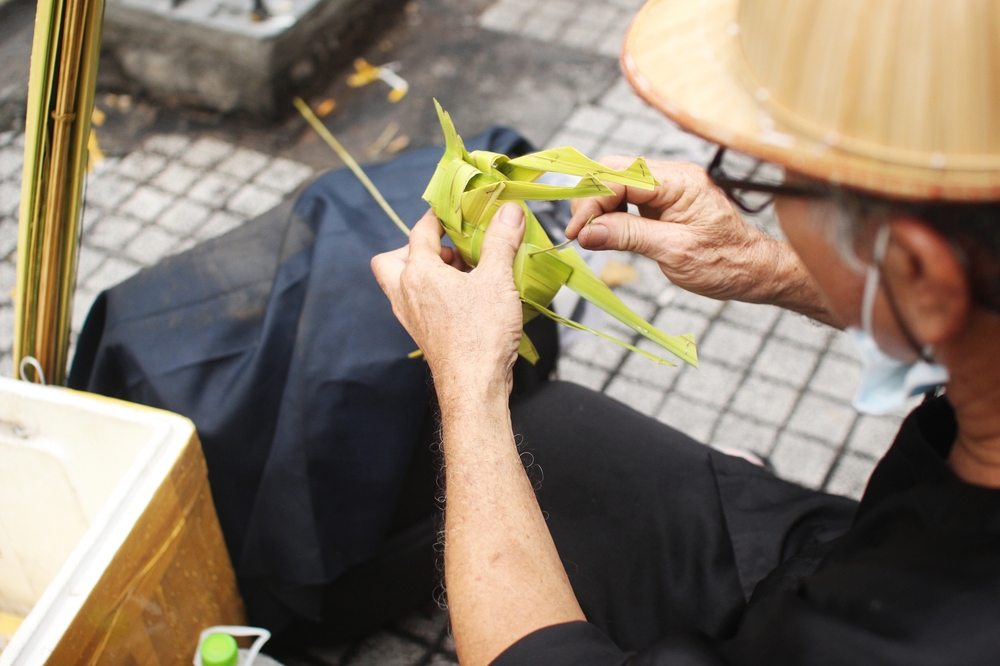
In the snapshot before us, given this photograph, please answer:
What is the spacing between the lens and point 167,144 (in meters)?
4.06

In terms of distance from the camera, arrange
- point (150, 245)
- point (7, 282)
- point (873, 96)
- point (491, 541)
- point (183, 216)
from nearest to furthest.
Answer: point (873, 96)
point (491, 541)
point (7, 282)
point (150, 245)
point (183, 216)

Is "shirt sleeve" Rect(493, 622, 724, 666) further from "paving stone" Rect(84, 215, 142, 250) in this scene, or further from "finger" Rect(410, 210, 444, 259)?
"paving stone" Rect(84, 215, 142, 250)

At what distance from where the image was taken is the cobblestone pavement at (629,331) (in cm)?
284

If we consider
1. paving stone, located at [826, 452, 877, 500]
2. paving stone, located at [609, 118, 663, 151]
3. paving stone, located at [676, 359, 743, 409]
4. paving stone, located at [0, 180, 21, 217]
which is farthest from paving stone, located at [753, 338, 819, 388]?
paving stone, located at [0, 180, 21, 217]

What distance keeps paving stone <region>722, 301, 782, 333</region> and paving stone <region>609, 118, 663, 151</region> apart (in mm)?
1005

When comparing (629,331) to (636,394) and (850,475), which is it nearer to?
(636,394)

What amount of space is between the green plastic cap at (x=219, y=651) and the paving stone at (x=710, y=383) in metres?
1.87

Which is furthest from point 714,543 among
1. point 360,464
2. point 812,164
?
point 812,164

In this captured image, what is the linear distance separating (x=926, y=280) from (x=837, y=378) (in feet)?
7.27

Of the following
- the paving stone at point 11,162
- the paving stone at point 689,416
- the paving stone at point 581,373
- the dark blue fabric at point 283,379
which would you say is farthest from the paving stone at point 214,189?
the paving stone at point 689,416

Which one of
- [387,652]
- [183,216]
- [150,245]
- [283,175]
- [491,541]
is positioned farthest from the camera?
[283,175]

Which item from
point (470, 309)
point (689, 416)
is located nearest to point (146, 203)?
point (689, 416)

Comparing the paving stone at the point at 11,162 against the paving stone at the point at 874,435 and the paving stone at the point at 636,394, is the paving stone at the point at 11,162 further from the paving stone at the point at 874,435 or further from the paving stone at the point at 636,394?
the paving stone at the point at 874,435

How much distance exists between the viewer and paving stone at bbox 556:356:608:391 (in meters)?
3.09
